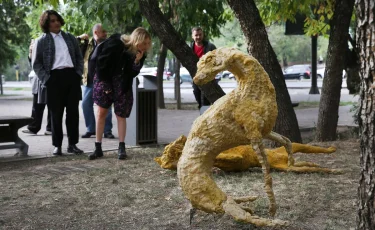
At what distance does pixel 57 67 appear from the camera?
760 centimetres

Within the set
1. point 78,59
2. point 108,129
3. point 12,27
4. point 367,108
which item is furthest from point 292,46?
point 367,108

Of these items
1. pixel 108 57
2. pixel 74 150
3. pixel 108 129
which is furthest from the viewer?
pixel 108 129

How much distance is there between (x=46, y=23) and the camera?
7621mm

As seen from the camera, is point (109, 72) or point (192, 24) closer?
point (109, 72)

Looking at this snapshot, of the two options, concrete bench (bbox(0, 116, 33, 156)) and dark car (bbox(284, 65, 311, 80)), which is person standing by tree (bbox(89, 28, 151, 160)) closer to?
concrete bench (bbox(0, 116, 33, 156))

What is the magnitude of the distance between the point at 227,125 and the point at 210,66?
1.44 feet

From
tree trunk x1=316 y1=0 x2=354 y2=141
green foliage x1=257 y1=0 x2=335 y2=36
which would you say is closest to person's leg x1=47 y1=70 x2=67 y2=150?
green foliage x1=257 y1=0 x2=335 y2=36

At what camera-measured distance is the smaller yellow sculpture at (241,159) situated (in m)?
5.91

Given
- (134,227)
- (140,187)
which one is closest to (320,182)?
(140,187)

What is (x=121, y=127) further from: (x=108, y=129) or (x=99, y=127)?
(x=108, y=129)

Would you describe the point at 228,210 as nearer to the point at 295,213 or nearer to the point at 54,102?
the point at 295,213

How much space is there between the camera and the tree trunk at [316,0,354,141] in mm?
8375

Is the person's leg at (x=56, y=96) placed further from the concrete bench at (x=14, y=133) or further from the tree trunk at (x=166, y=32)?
the tree trunk at (x=166, y=32)

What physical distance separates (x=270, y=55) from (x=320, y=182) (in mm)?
2470
